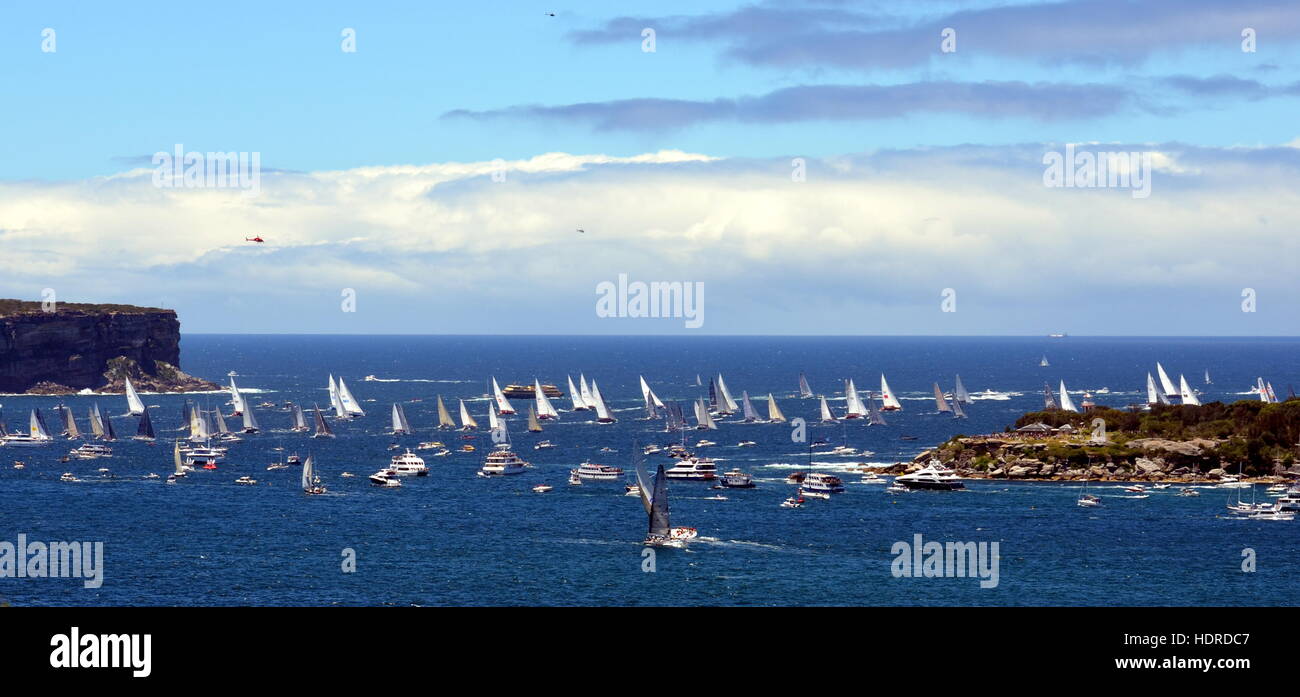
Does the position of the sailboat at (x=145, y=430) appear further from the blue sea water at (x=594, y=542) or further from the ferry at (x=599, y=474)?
the ferry at (x=599, y=474)

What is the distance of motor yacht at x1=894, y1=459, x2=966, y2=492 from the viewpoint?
136 m

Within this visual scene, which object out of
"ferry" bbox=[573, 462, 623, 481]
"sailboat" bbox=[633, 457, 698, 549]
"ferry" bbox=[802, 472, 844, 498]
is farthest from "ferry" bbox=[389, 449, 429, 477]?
"sailboat" bbox=[633, 457, 698, 549]

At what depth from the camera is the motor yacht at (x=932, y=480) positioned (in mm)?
136500

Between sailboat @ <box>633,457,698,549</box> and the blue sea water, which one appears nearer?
the blue sea water

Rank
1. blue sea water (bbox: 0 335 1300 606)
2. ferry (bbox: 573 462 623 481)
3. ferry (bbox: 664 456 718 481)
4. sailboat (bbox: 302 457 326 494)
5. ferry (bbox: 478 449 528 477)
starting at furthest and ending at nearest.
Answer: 1. ferry (bbox: 478 449 528 477)
2. ferry (bbox: 664 456 718 481)
3. ferry (bbox: 573 462 623 481)
4. sailboat (bbox: 302 457 326 494)
5. blue sea water (bbox: 0 335 1300 606)

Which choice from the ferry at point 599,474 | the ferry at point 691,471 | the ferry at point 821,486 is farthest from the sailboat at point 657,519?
the ferry at point 691,471

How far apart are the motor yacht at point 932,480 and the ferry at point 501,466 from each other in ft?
138

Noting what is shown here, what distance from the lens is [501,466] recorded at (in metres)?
155

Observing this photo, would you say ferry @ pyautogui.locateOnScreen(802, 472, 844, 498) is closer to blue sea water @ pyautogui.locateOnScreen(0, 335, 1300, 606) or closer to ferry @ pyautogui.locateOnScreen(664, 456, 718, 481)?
blue sea water @ pyautogui.locateOnScreen(0, 335, 1300, 606)

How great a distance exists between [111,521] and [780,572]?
59.4 meters

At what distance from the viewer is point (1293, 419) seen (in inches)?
5659

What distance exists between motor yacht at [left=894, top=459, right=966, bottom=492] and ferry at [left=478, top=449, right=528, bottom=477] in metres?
42.2
